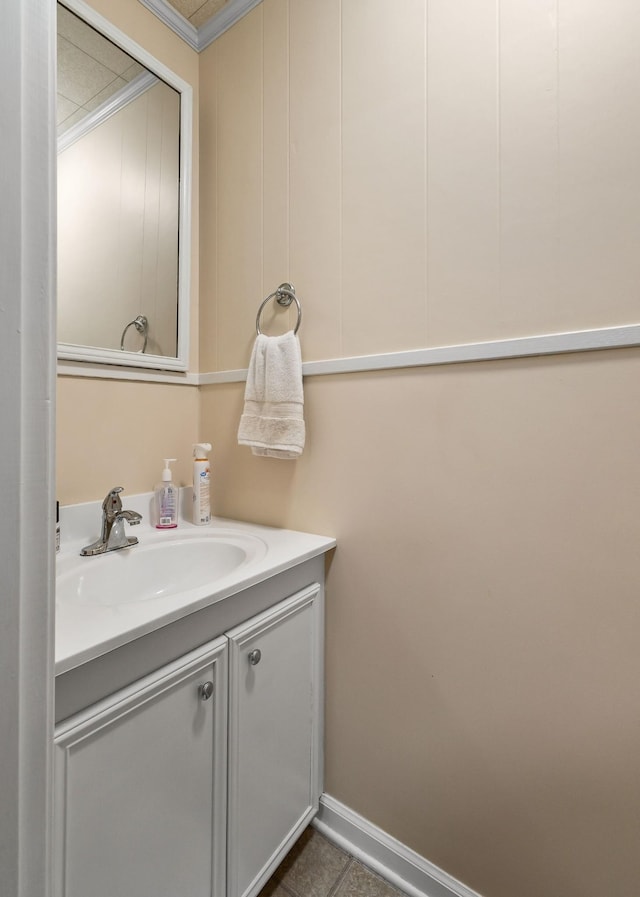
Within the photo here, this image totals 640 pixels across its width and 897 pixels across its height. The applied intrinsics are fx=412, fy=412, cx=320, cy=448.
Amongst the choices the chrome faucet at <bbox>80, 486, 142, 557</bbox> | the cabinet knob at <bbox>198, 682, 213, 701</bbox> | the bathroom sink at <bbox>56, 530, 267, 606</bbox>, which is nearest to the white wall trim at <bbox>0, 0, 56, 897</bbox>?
the cabinet knob at <bbox>198, 682, 213, 701</bbox>

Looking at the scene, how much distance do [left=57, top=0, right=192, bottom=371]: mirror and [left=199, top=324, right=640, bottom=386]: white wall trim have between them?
21.0 inches

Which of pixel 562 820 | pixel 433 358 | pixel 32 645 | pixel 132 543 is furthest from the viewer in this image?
pixel 132 543

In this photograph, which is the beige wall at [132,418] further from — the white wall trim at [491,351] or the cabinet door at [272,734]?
the cabinet door at [272,734]

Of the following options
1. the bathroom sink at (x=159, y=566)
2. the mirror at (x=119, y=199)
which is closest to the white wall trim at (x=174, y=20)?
the mirror at (x=119, y=199)

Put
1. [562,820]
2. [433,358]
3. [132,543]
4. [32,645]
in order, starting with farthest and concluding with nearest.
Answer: [132,543] < [433,358] < [562,820] < [32,645]

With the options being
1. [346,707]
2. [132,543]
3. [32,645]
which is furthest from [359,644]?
[32,645]

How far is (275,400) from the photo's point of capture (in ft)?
3.59

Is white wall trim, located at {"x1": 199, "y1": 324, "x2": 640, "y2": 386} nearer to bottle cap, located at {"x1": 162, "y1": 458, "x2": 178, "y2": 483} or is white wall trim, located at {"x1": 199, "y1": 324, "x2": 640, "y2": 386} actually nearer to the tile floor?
bottle cap, located at {"x1": 162, "y1": 458, "x2": 178, "y2": 483}

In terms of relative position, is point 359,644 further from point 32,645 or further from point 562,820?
point 32,645

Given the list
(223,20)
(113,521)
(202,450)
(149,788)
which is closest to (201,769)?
(149,788)

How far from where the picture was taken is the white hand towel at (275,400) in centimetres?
108

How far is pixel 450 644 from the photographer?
935 millimetres

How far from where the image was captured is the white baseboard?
3.10 feet

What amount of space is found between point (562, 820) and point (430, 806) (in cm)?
29
